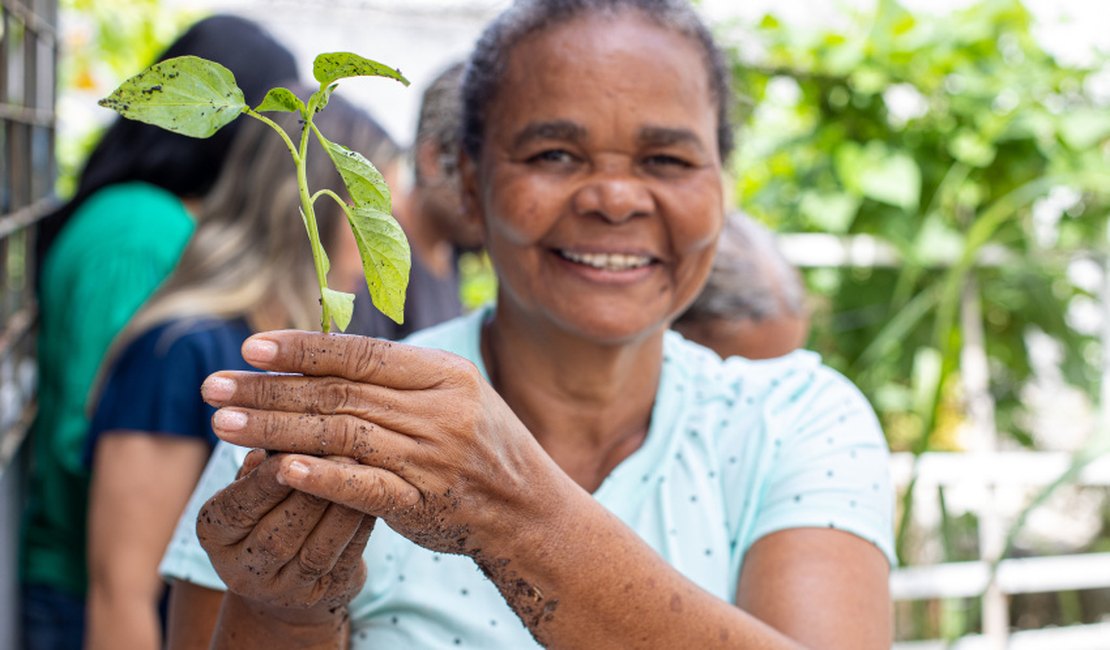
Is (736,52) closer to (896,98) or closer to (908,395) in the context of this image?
(896,98)

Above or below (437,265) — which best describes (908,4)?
above

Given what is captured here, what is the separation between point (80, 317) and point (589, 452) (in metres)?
1.33

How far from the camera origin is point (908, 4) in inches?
136

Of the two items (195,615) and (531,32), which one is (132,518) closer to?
(195,615)

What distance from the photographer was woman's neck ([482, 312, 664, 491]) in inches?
58.7

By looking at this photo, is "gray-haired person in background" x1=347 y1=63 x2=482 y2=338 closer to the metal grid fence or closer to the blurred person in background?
the blurred person in background

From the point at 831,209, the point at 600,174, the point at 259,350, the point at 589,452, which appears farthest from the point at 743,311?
the point at 259,350

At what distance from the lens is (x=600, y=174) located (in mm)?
1399

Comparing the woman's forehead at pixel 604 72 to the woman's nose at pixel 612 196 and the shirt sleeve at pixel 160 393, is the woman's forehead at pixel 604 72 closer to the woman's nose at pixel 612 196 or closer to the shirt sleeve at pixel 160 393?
the woman's nose at pixel 612 196

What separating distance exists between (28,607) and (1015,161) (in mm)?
2834

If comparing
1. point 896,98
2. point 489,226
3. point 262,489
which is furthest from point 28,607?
point 896,98

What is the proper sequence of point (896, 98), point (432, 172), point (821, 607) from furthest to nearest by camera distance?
point (896, 98) < point (432, 172) < point (821, 607)

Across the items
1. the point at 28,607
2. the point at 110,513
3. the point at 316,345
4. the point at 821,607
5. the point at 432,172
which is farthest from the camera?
the point at 28,607

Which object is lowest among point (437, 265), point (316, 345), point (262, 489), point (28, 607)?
point (28, 607)
